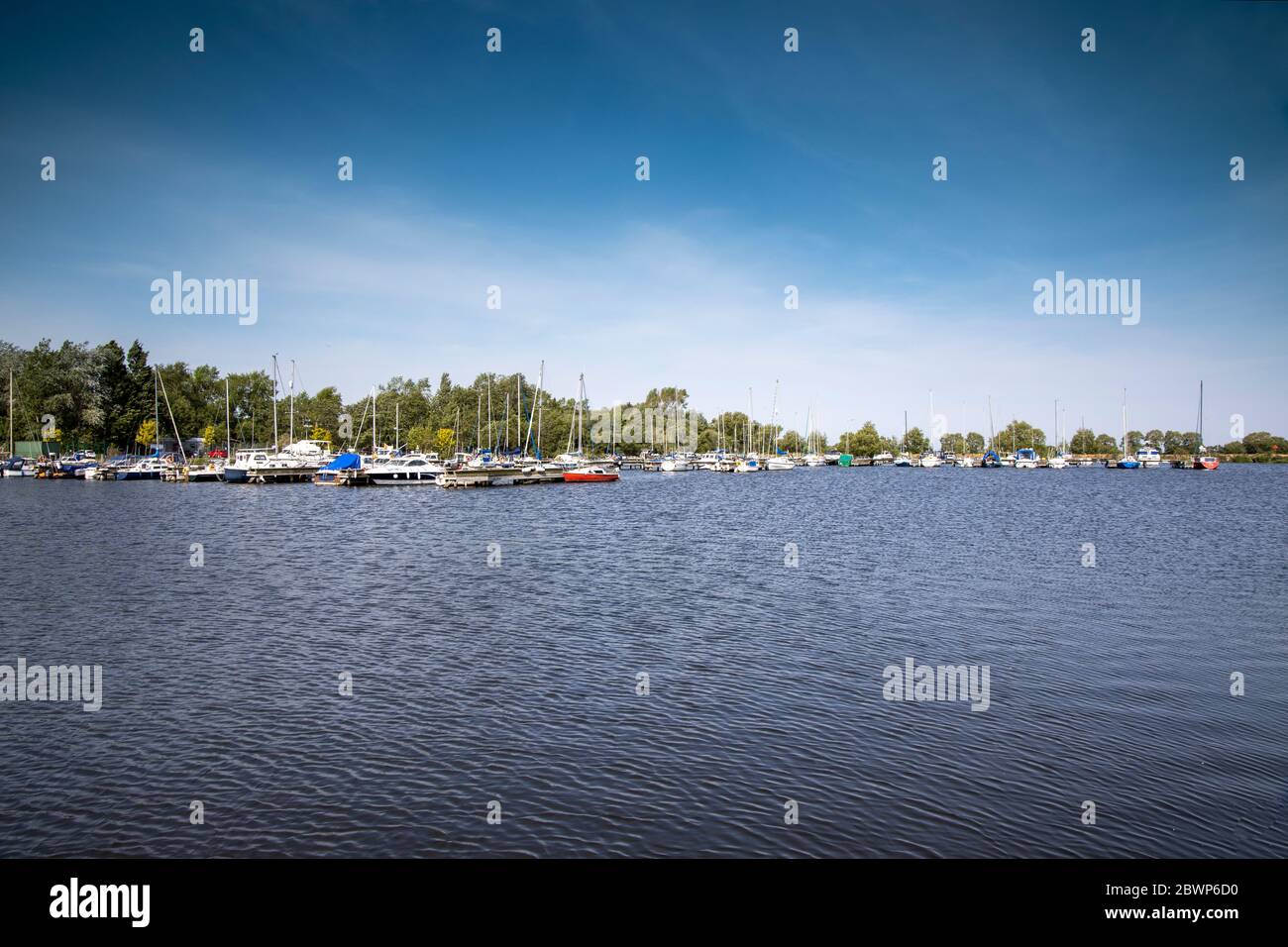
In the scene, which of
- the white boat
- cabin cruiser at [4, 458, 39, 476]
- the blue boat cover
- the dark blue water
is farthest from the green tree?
the dark blue water

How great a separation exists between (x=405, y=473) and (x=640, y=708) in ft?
331

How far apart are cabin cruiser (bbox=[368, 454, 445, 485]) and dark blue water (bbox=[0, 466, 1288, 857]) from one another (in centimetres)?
6779

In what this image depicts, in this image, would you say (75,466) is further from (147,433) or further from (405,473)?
(405,473)

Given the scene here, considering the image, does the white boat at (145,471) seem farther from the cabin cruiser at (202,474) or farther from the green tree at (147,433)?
the green tree at (147,433)

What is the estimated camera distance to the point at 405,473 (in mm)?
111438

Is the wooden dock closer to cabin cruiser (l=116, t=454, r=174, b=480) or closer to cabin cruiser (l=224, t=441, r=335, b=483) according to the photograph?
cabin cruiser (l=224, t=441, r=335, b=483)

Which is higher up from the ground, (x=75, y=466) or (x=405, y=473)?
(x=75, y=466)

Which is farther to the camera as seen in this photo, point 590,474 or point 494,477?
point 590,474

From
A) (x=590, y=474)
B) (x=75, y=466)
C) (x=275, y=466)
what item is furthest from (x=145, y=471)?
(x=590, y=474)

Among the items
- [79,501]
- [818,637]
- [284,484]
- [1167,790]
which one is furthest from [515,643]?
[284,484]

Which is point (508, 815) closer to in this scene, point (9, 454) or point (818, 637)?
point (818, 637)

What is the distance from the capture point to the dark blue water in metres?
11.9

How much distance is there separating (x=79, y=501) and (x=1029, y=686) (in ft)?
300
